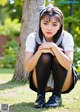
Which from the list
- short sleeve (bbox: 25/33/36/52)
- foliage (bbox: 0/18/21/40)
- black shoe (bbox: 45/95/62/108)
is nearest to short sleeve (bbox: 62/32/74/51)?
short sleeve (bbox: 25/33/36/52)

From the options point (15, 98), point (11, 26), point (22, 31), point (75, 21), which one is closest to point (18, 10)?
point (11, 26)

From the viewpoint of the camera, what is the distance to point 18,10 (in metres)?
31.8

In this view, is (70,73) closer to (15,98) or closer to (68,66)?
(68,66)

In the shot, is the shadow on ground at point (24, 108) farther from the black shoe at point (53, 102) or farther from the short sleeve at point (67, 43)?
the short sleeve at point (67, 43)

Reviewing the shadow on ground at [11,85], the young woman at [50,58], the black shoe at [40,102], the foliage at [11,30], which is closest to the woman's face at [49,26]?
the young woman at [50,58]

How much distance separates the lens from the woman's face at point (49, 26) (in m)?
4.14

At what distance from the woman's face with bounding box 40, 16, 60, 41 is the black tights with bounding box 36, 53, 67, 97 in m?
0.25

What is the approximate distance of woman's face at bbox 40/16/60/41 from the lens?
414 centimetres

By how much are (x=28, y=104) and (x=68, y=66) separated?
0.76 meters

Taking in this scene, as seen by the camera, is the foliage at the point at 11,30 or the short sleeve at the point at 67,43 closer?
the short sleeve at the point at 67,43

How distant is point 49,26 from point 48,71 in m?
0.49

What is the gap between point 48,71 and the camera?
4121 millimetres

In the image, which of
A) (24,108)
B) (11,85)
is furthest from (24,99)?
(11,85)

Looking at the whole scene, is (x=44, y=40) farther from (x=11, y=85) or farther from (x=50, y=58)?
(x=11, y=85)
